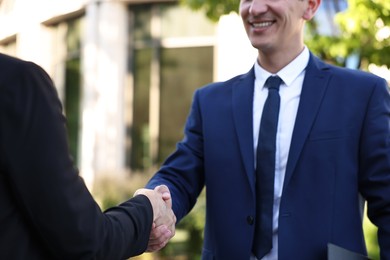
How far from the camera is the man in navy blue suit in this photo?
→ 120 inches

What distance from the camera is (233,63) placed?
11.6m

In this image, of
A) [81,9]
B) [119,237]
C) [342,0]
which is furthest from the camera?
[81,9]

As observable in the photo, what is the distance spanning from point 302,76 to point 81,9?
1153cm

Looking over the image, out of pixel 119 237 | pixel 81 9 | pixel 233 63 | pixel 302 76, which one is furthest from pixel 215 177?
pixel 81 9

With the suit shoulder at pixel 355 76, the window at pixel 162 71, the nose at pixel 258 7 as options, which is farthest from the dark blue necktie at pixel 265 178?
the window at pixel 162 71

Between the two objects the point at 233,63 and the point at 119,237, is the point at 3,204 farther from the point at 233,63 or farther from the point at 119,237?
the point at 233,63

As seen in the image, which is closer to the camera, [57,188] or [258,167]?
[57,188]

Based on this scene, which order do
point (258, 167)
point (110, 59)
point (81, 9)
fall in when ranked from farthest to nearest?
point (81, 9) → point (110, 59) → point (258, 167)

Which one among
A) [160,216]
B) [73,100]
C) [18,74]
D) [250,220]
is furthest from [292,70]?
[73,100]

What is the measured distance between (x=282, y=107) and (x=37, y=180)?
1536 millimetres

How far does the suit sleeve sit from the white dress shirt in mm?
333

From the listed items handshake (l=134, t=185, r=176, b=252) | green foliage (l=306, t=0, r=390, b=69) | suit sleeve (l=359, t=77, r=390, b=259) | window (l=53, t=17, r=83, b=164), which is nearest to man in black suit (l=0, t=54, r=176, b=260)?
handshake (l=134, t=185, r=176, b=252)

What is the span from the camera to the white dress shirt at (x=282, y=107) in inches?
123

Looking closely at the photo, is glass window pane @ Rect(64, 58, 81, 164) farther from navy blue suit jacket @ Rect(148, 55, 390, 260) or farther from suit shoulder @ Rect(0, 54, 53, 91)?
suit shoulder @ Rect(0, 54, 53, 91)
